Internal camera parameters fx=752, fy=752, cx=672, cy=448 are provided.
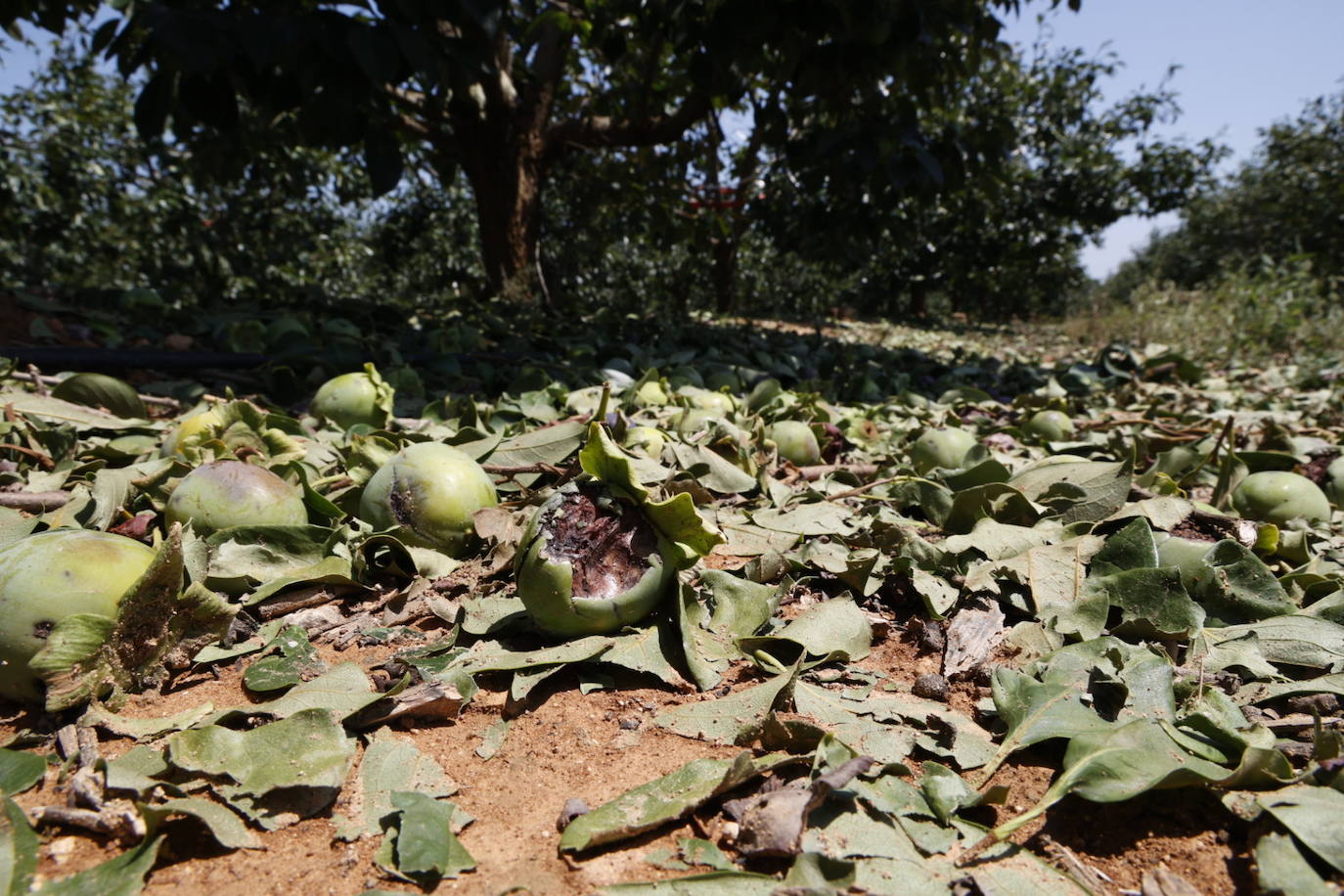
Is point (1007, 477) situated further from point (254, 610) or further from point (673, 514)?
point (254, 610)

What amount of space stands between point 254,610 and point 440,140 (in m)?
7.64

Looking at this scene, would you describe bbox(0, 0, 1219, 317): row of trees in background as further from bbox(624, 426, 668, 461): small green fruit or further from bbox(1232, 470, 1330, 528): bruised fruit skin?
bbox(1232, 470, 1330, 528): bruised fruit skin

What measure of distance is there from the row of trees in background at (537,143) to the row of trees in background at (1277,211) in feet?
18.9

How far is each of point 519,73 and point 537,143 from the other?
83 centimetres

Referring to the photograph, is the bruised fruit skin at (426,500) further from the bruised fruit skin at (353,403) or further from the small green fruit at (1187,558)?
the small green fruit at (1187,558)

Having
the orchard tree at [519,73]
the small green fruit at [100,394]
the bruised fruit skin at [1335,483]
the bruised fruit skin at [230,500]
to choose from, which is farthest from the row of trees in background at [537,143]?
the bruised fruit skin at [1335,483]

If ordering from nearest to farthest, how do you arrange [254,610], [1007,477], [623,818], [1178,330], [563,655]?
[623,818] < [563,655] < [254,610] < [1007,477] < [1178,330]

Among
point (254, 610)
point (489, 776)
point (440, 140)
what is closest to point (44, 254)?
point (440, 140)

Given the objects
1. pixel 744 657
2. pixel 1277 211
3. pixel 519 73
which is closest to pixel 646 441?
pixel 744 657

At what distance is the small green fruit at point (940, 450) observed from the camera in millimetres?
3078

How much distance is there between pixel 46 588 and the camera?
1.45m

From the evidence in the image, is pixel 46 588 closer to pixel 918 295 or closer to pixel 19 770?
pixel 19 770

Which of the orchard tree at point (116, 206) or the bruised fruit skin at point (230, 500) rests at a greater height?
the orchard tree at point (116, 206)

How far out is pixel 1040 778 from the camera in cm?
135
